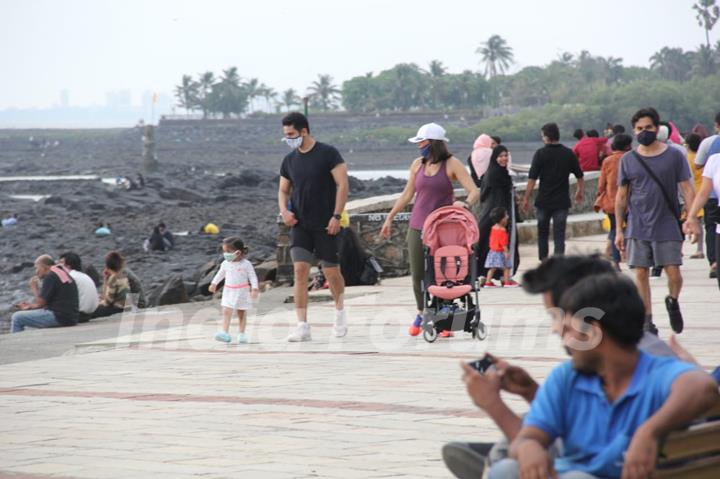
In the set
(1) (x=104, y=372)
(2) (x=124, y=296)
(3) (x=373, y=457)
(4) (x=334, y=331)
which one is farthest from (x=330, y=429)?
(2) (x=124, y=296)

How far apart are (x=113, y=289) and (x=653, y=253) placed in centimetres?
841

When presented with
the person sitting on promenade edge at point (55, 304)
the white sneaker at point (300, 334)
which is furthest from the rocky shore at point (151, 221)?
the white sneaker at point (300, 334)

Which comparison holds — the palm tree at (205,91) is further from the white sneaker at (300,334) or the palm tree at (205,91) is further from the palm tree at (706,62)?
the white sneaker at (300,334)

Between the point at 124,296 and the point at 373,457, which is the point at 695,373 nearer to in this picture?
the point at 373,457

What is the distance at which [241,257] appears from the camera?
11516 mm

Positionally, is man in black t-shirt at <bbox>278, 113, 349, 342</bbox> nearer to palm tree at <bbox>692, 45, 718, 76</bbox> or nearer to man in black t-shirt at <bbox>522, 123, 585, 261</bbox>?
man in black t-shirt at <bbox>522, 123, 585, 261</bbox>

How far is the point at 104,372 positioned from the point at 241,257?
2.08 m

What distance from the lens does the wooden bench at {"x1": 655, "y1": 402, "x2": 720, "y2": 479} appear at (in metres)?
3.68

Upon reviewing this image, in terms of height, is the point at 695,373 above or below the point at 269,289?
above

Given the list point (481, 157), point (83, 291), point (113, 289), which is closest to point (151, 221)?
point (113, 289)

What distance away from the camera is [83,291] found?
15.2 meters

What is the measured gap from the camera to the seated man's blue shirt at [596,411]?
3.80 m

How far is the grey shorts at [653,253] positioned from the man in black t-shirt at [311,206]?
7.60 feet

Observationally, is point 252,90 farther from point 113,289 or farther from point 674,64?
point 113,289
